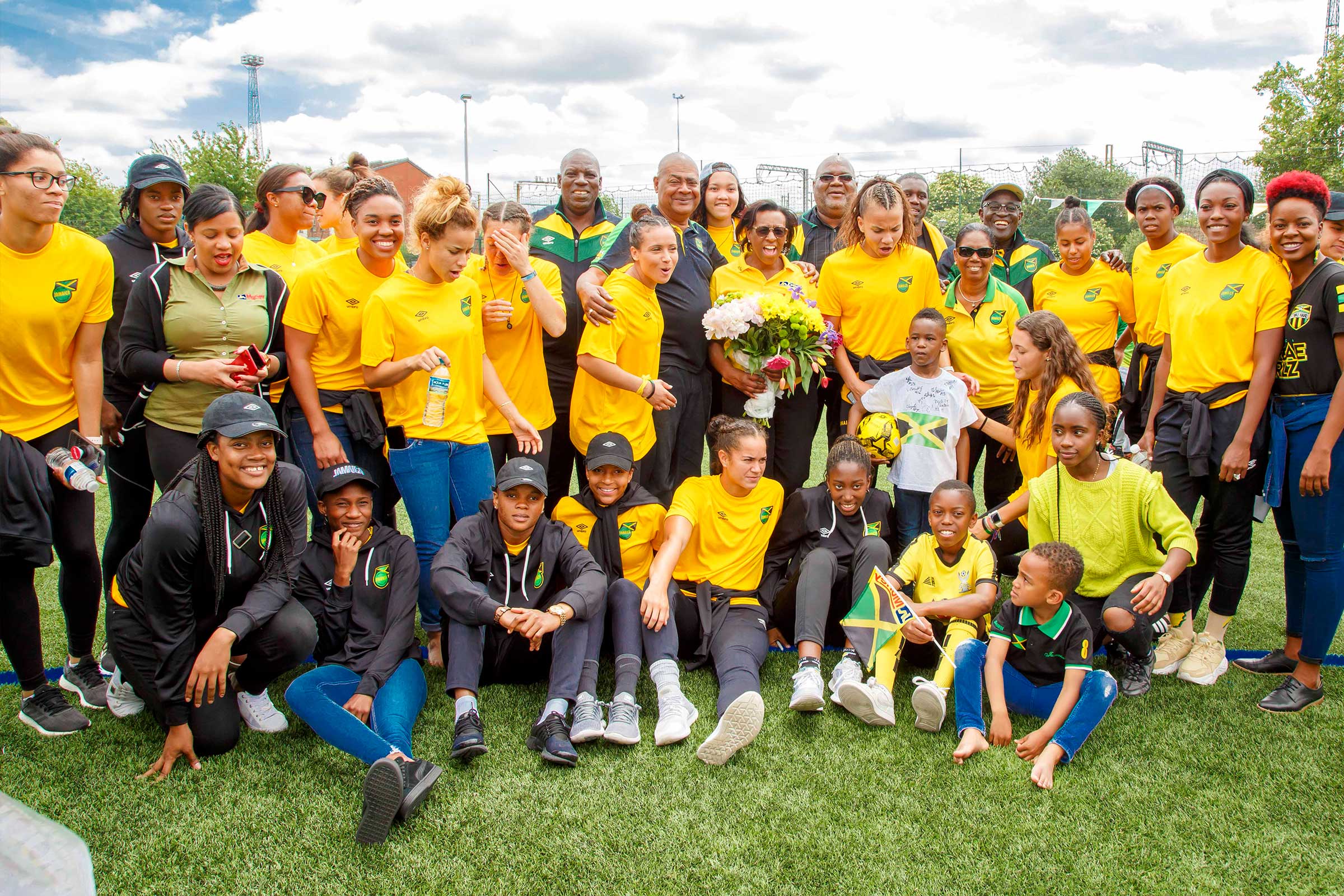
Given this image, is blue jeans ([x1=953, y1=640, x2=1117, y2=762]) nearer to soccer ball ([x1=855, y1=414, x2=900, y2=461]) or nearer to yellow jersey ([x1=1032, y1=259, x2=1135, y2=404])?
soccer ball ([x1=855, y1=414, x2=900, y2=461])

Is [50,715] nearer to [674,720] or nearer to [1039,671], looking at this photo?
[674,720]

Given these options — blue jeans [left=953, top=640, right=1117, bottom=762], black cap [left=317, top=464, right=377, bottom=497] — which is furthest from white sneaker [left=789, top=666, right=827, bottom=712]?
black cap [left=317, top=464, right=377, bottom=497]

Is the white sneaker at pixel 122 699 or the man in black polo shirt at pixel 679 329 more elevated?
the man in black polo shirt at pixel 679 329

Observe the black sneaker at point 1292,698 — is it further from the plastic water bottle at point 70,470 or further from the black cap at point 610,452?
the plastic water bottle at point 70,470

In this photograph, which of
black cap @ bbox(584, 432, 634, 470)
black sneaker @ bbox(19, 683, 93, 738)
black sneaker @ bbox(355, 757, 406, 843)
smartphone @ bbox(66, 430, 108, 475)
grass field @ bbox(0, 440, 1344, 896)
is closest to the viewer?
grass field @ bbox(0, 440, 1344, 896)

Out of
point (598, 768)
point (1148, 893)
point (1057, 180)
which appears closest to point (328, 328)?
point (598, 768)

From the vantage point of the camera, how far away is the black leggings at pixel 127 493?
175 inches

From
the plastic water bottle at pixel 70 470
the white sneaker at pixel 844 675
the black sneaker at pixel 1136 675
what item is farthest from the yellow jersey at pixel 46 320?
the black sneaker at pixel 1136 675

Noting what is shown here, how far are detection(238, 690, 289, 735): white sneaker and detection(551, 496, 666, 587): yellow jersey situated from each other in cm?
156

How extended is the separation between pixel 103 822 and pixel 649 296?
11.1 feet

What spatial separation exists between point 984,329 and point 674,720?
10.3ft

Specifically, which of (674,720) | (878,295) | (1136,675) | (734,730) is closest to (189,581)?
(674,720)

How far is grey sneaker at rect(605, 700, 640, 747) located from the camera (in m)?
3.74

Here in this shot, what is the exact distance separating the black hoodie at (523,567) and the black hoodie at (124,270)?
193 cm
